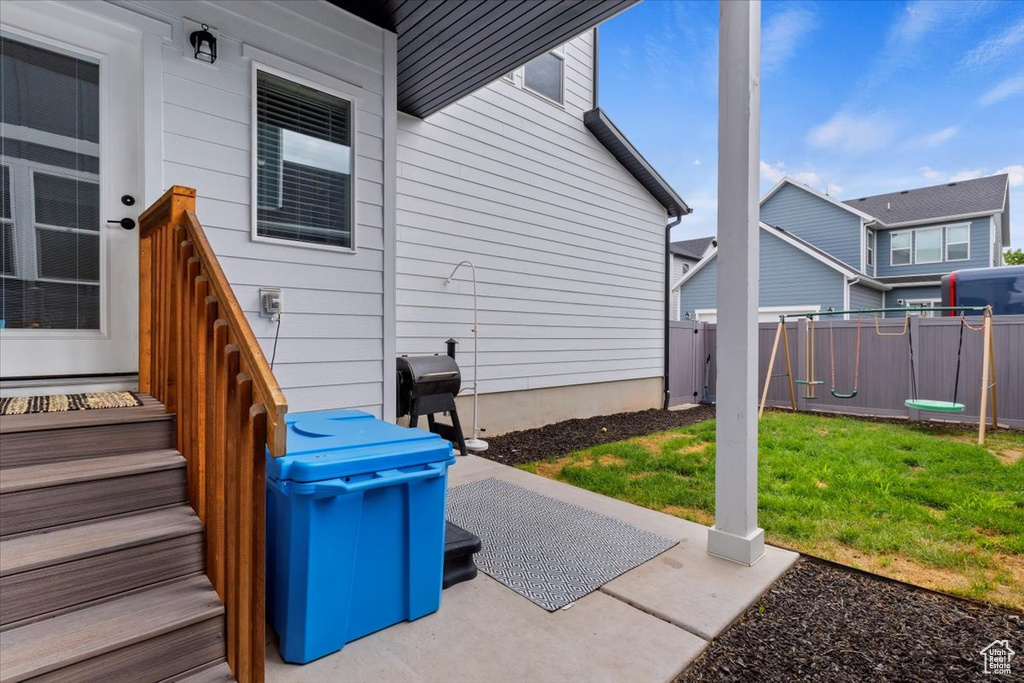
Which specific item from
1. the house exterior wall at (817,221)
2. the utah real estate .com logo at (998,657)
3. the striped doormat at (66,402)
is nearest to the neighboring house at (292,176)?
the striped doormat at (66,402)

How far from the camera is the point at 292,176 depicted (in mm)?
3088

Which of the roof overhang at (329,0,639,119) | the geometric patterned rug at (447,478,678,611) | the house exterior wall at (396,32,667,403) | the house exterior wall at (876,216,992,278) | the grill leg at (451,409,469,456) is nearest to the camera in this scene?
the geometric patterned rug at (447,478,678,611)

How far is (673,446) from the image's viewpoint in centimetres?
510

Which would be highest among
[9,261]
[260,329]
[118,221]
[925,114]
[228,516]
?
[925,114]

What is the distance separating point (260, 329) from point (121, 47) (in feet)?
5.19

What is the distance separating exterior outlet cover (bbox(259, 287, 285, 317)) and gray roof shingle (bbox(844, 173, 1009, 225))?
1686 centimetres

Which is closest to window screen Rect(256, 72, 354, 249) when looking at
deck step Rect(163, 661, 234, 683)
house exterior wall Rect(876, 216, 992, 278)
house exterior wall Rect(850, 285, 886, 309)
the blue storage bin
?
the blue storage bin

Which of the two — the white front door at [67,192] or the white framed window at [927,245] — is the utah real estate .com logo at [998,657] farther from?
the white framed window at [927,245]

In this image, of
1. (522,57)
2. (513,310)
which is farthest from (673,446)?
(522,57)

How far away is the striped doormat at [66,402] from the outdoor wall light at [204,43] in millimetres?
1868

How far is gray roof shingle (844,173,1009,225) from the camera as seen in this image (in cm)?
1316

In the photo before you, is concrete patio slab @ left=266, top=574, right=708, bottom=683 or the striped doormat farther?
the striped doormat

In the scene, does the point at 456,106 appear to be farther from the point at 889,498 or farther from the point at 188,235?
the point at 889,498

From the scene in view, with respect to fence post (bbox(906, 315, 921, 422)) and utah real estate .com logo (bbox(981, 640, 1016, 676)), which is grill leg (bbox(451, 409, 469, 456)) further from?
fence post (bbox(906, 315, 921, 422))
